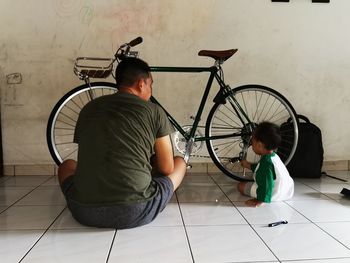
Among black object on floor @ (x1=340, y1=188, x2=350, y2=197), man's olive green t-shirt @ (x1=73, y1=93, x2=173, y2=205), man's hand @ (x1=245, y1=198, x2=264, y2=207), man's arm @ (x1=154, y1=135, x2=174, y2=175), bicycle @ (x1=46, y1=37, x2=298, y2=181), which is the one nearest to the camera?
man's olive green t-shirt @ (x1=73, y1=93, x2=173, y2=205)

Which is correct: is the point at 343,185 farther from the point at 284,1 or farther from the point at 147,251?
the point at 147,251

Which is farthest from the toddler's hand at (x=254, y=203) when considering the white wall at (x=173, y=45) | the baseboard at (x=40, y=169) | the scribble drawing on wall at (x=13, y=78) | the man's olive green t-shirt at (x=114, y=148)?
the scribble drawing on wall at (x=13, y=78)

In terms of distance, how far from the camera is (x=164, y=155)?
1768 mm

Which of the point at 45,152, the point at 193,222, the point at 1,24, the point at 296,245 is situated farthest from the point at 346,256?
the point at 1,24

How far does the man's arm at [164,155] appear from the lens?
5.65 ft

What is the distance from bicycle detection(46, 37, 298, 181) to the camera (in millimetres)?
2418

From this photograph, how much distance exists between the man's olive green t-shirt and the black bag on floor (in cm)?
145

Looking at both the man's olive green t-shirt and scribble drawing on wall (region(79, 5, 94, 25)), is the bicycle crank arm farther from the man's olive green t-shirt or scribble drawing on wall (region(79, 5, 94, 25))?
scribble drawing on wall (region(79, 5, 94, 25))

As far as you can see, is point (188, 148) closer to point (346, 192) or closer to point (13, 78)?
point (346, 192)

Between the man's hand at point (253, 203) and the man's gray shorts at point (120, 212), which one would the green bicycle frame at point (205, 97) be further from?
the man's gray shorts at point (120, 212)

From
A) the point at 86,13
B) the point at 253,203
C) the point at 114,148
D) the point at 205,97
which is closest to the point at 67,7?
the point at 86,13

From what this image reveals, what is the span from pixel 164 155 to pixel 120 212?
1.16 feet

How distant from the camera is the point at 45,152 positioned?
2809 mm

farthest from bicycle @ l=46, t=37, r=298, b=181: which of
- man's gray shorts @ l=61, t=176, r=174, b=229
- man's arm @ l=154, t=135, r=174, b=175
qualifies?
man's gray shorts @ l=61, t=176, r=174, b=229
